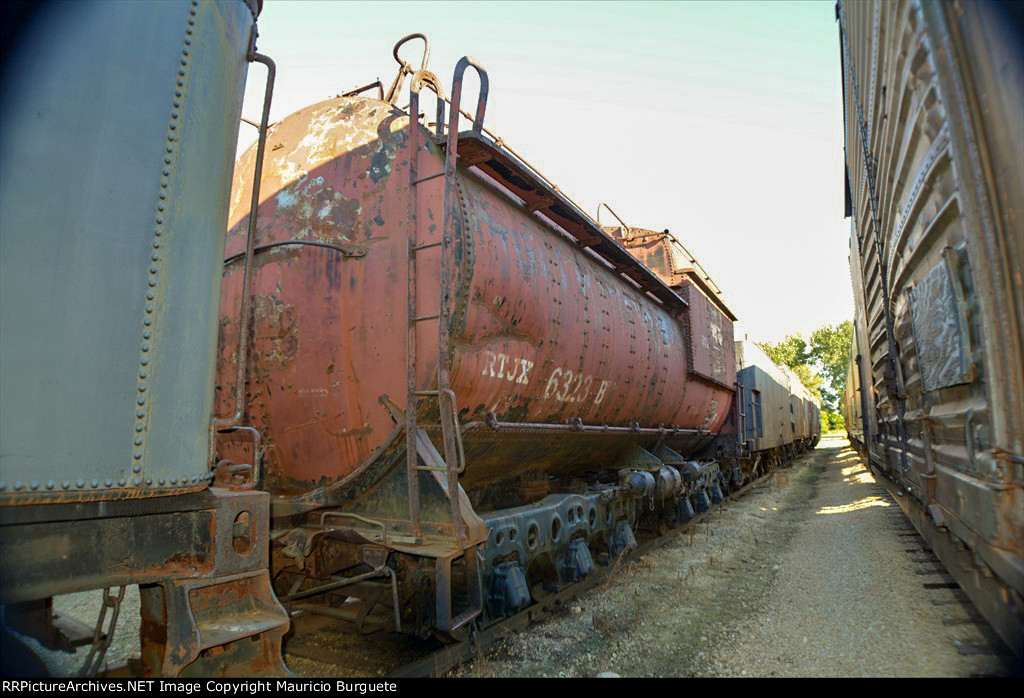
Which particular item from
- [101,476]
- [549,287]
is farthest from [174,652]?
[549,287]

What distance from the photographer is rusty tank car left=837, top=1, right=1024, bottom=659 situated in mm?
2453

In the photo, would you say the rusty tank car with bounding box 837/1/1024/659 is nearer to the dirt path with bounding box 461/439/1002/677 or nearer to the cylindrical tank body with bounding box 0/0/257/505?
the dirt path with bounding box 461/439/1002/677

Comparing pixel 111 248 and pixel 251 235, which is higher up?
pixel 251 235

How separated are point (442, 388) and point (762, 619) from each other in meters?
3.58

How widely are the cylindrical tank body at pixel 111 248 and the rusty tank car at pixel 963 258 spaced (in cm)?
328

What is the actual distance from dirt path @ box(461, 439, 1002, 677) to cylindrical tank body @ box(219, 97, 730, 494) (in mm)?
Answer: 1606

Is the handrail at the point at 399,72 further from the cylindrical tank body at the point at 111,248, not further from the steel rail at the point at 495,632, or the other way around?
the steel rail at the point at 495,632

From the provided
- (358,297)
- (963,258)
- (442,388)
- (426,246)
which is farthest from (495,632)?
(963,258)

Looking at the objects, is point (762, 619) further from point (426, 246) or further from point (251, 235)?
point (251, 235)

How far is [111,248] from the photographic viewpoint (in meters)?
2.08

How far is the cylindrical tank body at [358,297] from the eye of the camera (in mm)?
3904

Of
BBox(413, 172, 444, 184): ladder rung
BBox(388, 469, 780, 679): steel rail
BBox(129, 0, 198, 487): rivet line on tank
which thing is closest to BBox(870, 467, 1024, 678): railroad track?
BBox(388, 469, 780, 679): steel rail

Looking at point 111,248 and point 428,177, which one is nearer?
point 111,248

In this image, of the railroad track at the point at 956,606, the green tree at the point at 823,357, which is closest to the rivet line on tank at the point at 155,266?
the railroad track at the point at 956,606
